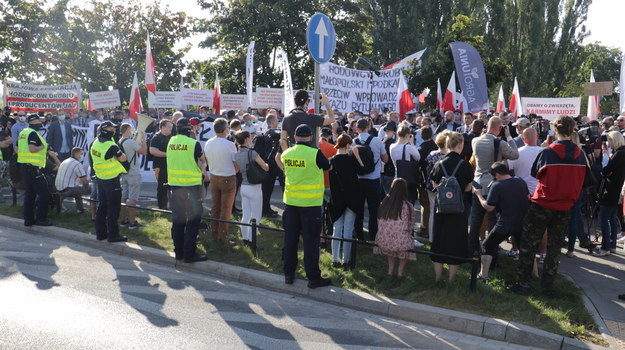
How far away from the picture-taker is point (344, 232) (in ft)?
24.0

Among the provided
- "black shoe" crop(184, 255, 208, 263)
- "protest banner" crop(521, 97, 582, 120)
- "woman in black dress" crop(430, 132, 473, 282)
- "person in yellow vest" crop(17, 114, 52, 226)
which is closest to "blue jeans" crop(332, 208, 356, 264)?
"woman in black dress" crop(430, 132, 473, 282)

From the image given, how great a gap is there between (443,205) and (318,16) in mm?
2838

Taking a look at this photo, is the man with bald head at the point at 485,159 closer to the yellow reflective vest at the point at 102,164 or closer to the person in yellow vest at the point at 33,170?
the yellow reflective vest at the point at 102,164

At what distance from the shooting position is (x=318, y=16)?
279 inches

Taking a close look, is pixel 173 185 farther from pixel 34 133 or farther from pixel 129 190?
pixel 34 133

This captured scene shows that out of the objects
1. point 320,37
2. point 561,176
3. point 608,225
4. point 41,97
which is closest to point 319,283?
point 561,176

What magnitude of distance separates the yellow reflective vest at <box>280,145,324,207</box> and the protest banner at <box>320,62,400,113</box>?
22.0 ft

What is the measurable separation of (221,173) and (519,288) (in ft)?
14.0

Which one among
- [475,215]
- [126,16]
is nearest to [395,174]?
[475,215]

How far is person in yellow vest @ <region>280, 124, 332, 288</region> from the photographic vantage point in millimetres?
6266

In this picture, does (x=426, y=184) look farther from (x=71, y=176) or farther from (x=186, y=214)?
(x=71, y=176)

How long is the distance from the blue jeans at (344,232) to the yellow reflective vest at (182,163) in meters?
2.03

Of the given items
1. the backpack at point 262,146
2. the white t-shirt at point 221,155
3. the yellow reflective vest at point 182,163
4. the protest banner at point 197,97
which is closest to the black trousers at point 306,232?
the yellow reflective vest at point 182,163

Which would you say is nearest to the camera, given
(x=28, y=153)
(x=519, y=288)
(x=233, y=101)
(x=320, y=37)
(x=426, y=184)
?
(x=519, y=288)
